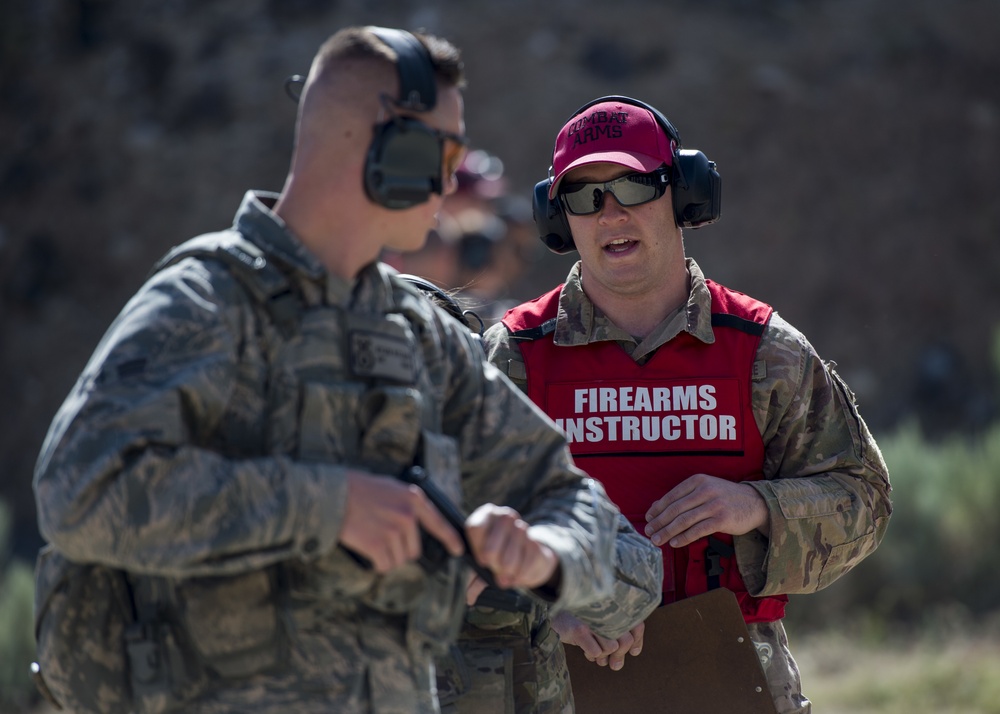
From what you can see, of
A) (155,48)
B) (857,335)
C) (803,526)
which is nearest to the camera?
(803,526)

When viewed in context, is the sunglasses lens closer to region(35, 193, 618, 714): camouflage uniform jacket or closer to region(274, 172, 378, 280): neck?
region(35, 193, 618, 714): camouflage uniform jacket

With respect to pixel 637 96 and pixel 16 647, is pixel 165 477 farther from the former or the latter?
pixel 637 96

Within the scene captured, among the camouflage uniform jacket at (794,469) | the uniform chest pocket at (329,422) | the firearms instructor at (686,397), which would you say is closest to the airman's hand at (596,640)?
the firearms instructor at (686,397)

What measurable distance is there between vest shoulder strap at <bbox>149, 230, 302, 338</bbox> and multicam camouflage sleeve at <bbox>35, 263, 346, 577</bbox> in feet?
0.39

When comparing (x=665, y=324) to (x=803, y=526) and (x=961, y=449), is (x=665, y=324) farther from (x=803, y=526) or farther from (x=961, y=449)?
(x=961, y=449)

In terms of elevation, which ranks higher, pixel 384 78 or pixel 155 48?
pixel 155 48

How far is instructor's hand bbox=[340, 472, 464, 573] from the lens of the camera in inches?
75.2

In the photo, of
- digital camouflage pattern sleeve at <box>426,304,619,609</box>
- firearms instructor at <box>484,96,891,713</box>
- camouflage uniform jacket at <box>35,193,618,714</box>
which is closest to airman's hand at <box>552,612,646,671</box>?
firearms instructor at <box>484,96,891,713</box>

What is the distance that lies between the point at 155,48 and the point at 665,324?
17.2 meters

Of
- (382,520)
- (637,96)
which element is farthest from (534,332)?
(637,96)

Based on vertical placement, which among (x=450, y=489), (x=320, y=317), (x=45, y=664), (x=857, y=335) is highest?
(x=857, y=335)

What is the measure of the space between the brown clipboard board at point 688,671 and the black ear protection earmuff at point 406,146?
5.60 feet

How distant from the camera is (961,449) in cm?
1088

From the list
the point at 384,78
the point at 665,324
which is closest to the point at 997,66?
the point at 665,324
